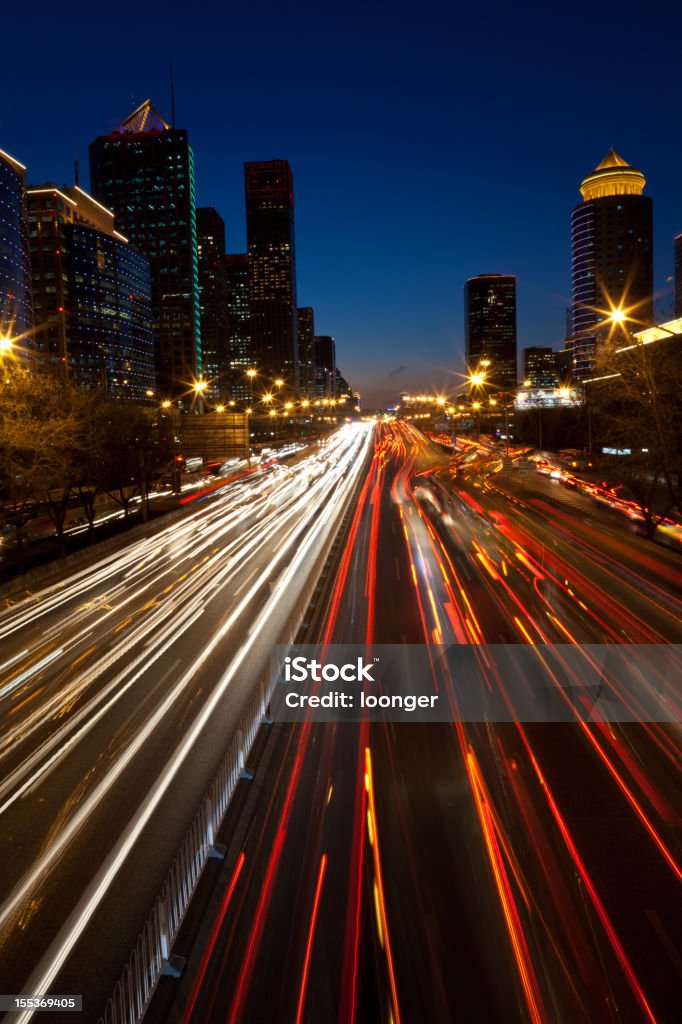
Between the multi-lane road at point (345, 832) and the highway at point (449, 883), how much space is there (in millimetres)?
24

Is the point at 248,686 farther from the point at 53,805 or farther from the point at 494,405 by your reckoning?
the point at 494,405

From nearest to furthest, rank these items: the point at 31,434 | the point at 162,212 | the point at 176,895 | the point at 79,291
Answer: the point at 176,895 → the point at 31,434 → the point at 79,291 → the point at 162,212

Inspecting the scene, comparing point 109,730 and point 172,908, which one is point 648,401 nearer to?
point 109,730

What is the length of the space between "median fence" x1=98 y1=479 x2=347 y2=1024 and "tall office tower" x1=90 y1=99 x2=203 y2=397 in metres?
186

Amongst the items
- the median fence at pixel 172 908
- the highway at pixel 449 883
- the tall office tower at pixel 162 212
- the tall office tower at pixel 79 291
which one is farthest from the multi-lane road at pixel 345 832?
the tall office tower at pixel 162 212

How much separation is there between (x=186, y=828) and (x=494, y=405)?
142566 mm

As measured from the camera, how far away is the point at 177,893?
6.49m

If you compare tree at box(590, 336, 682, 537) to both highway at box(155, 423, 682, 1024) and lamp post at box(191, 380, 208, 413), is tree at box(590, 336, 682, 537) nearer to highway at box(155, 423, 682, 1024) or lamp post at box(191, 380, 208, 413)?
highway at box(155, 423, 682, 1024)

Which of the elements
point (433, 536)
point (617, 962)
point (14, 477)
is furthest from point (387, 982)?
point (433, 536)

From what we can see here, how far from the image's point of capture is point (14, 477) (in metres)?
20.5

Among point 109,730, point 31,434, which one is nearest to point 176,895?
point 109,730

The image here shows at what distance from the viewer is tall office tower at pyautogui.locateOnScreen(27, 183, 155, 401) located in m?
132

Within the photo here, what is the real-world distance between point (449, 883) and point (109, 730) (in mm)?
6479

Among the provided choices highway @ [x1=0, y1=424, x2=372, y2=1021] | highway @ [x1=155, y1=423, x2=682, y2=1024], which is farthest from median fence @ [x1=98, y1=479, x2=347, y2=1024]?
highway @ [x1=0, y1=424, x2=372, y2=1021]
